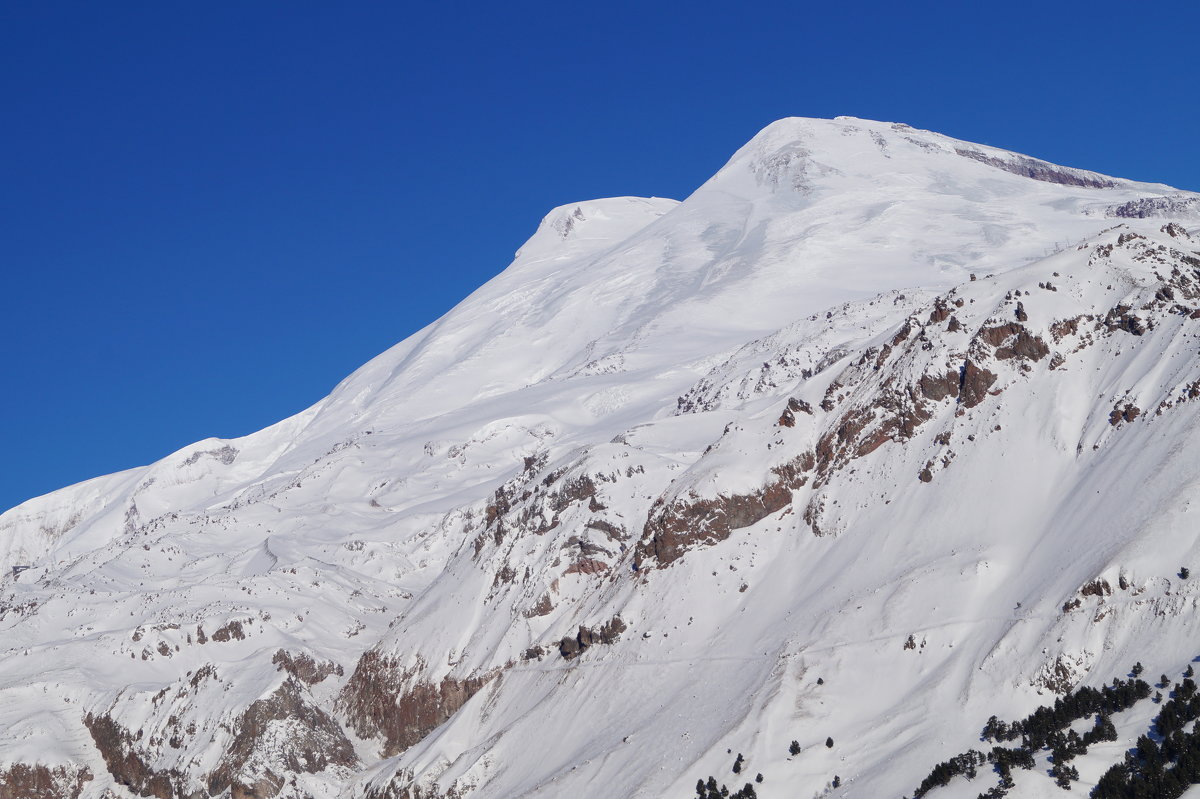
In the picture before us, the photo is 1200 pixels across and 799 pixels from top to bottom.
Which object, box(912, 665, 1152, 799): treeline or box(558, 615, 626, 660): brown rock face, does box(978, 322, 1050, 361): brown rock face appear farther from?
box(558, 615, 626, 660): brown rock face

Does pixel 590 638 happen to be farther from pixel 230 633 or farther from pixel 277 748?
pixel 230 633

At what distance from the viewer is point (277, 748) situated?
266ft

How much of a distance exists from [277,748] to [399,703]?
8925mm

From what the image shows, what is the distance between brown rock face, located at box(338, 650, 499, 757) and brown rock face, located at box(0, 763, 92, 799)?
18859 mm

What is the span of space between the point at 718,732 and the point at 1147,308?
127 ft

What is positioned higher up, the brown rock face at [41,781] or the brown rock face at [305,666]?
the brown rock face at [41,781]

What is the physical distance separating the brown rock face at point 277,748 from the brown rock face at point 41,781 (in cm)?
1174

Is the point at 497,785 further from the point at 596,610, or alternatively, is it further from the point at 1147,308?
the point at 1147,308

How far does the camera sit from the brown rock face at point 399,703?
8356cm

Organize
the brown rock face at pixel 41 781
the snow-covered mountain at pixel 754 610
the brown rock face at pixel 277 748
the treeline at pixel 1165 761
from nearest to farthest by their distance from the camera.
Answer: the treeline at pixel 1165 761, the snow-covered mountain at pixel 754 610, the brown rock face at pixel 277 748, the brown rock face at pixel 41 781

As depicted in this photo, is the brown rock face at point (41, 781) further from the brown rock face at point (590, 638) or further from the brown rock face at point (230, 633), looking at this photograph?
the brown rock face at point (590, 638)

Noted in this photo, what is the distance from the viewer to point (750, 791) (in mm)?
59531

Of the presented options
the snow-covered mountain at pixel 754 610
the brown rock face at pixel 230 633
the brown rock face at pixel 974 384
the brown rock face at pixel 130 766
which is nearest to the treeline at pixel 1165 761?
the snow-covered mountain at pixel 754 610

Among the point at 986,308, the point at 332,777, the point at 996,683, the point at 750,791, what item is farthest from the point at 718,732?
the point at 986,308
